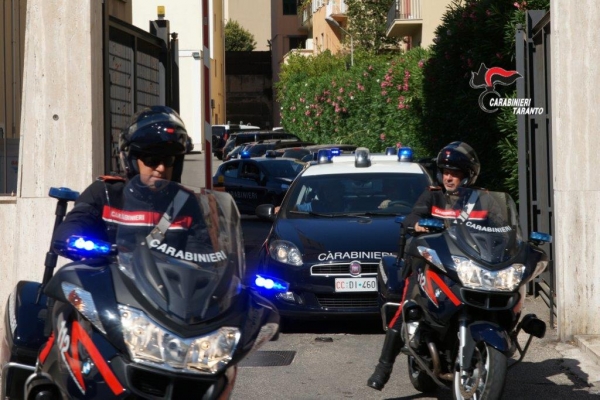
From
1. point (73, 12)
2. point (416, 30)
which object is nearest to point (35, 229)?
point (73, 12)

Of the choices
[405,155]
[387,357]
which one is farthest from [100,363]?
[405,155]

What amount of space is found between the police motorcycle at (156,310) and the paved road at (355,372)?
10.4 ft

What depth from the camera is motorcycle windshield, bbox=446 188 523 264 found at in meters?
6.27

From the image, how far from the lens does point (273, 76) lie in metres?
83.9

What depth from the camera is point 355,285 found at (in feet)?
32.6

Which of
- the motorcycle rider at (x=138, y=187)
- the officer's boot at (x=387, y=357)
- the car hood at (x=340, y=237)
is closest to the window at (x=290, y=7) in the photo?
the car hood at (x=340, y=237)

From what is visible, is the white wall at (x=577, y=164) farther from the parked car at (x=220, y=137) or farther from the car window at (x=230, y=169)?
the parked car at (x=220, y=137)

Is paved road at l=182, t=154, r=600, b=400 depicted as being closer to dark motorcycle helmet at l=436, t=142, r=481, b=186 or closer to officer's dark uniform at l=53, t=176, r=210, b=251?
dark motorcycle helmet at l=436, t=142, r=481, b=186

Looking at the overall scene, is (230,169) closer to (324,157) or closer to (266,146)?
(266,146)

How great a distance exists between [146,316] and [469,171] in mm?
3389

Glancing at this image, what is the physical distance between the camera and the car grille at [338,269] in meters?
9.96

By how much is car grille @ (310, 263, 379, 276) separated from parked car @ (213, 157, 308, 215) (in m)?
14.2

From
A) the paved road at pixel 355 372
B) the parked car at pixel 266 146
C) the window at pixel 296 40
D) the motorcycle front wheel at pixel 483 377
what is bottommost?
the paved road at pixel 355 372

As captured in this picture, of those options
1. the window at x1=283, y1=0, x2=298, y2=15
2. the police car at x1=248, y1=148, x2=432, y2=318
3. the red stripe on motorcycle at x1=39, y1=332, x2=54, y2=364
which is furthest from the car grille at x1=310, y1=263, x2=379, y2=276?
the window at x1=283, y1=0, x2=298, y2=15
